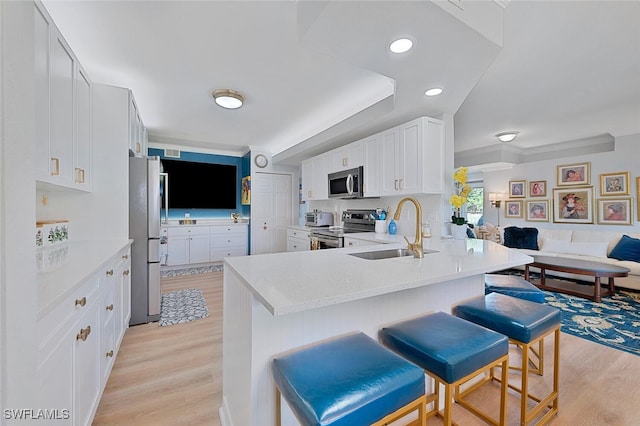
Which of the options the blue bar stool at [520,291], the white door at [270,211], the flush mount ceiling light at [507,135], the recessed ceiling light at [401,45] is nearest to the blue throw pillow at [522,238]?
Answer: the flush mount ceiling light at [507,135]

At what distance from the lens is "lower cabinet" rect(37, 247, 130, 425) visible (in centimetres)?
95

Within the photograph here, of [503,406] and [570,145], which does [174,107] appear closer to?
[503,406]

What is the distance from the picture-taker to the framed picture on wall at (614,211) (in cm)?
450

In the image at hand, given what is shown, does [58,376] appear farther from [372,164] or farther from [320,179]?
[320,179]

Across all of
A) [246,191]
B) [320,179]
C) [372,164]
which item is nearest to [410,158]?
[372,164]

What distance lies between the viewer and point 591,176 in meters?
4.95

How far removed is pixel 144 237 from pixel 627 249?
6749 mm

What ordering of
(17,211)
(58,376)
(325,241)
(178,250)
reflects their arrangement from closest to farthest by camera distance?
(17,211)
(58,376)
(325,241)
(178,250)

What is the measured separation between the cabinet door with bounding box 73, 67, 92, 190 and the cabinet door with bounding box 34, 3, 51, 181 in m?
0.55

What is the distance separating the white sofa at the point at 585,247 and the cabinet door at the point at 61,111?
633cm

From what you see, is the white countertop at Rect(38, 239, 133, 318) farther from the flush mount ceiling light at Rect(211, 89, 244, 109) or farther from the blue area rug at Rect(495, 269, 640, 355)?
the blue area rug at Rect(495, 269, 640, 355)

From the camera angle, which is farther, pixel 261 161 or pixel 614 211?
pixel 261 161

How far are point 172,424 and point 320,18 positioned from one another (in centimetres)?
242

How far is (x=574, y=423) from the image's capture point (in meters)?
1.53
